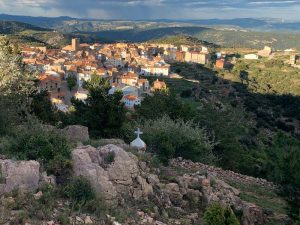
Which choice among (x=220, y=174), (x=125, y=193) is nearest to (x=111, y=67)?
(x=220, y=174)

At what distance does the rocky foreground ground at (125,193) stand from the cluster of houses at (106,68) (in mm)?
30934

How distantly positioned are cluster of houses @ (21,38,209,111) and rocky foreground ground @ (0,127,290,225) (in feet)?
101

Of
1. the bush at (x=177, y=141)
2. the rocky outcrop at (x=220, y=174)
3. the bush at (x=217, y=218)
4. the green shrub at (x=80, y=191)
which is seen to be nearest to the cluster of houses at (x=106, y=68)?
the bush at (x=177, y=141)

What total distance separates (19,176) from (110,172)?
2.13 meters

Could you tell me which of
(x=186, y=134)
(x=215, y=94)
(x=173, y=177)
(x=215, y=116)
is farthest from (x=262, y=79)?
(x=173, y=177)

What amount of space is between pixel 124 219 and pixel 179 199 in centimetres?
239

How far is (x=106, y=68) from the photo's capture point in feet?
271

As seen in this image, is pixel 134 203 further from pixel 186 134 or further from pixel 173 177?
pixel 186 134

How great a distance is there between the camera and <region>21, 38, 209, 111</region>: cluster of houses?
186ft

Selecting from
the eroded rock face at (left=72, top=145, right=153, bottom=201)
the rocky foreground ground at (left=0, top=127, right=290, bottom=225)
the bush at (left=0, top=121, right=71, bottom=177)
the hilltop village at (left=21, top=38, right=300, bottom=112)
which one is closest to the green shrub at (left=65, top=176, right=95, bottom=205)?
the rocky foreground ground at (left=0, top=127, right=290, bottom=225)

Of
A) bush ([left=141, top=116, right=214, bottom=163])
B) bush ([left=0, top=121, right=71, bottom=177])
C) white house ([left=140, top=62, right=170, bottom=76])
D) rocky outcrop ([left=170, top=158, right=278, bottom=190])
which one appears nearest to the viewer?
bush ([left=0, top=121, right=71, bottom=177])

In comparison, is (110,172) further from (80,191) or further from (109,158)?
(80,191)

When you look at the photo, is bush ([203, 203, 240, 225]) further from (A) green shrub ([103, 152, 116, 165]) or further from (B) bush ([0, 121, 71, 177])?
(B) bush ([0, 121, 71, 177])

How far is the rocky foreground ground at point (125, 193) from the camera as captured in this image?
7234mm
